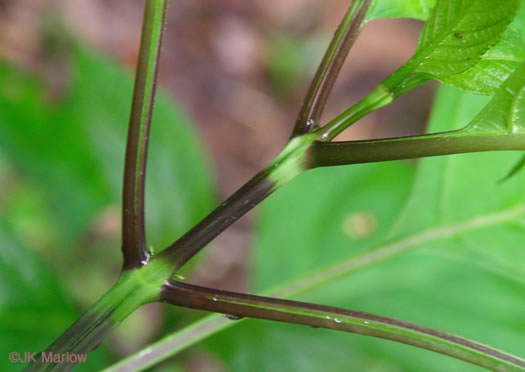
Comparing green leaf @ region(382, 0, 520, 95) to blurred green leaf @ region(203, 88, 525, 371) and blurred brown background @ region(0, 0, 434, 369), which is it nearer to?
blurred green leaf @ region(203, 88, 525, 371)

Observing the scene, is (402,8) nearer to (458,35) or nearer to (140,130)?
(458,35)

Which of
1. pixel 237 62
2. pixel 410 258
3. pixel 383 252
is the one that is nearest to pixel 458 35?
pixel 383 252

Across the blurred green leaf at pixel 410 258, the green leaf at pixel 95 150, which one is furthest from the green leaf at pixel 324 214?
the green leaf at pixel 95 150

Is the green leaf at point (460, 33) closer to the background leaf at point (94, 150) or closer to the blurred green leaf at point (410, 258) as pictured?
the blurred green leaf at point (410, 258)

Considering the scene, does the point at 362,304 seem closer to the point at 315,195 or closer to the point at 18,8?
the point at 315,195

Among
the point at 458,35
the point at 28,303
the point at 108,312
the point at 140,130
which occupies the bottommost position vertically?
the point at 28,303

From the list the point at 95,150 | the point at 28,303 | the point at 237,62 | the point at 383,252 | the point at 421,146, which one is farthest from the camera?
the point at 237,62

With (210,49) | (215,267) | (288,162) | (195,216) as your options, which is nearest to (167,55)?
(210,49)
